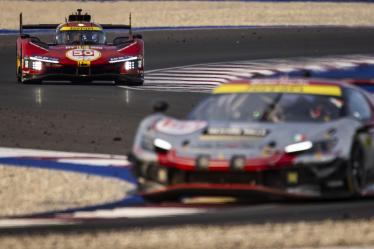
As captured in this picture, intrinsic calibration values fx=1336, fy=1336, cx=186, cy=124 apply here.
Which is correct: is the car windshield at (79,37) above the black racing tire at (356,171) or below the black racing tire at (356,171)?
below

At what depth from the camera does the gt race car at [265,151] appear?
32.4 ft

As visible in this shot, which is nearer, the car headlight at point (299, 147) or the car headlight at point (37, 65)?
the car headlight at point (299, 147)

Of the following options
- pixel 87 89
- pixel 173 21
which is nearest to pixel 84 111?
pixel 87 89

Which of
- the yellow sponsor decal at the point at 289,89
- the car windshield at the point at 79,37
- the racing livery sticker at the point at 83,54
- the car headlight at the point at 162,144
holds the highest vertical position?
the yellow sponsor decal at the point at 289,89

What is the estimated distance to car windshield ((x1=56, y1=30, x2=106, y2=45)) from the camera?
23500mm

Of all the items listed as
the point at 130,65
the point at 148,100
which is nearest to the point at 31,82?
the point at 130,65

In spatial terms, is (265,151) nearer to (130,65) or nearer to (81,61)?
(81,61)

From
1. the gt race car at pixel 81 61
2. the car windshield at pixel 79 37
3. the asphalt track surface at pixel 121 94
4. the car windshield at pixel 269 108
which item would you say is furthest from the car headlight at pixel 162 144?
the car windshield at pixel 79 37

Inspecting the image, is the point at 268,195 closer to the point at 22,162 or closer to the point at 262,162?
the point at 262,162

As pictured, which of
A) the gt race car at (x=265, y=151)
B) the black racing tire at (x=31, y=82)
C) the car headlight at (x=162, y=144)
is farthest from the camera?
the black racing tire at (x=31, y=82)

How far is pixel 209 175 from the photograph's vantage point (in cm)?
995

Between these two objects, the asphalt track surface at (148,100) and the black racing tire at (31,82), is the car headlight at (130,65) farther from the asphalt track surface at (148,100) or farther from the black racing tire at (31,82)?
the black racing tire at (31,82)

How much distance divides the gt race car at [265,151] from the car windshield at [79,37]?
12.7 m

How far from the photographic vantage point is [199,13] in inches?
1673
